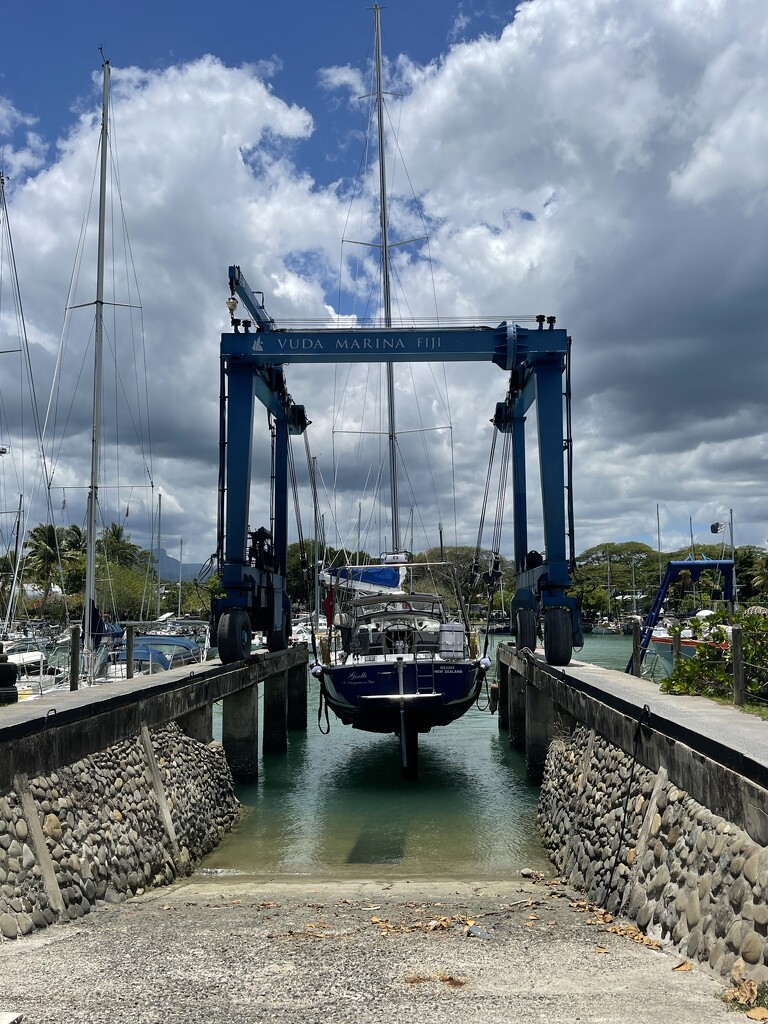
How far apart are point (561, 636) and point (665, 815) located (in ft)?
35.5

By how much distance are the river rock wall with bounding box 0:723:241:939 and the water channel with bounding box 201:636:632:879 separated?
78 cm

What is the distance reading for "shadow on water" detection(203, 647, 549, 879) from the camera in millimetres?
12531

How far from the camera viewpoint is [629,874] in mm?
8438

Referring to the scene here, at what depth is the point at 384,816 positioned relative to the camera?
15781 millimetres

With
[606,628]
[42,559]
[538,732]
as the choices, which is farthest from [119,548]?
[538,732]

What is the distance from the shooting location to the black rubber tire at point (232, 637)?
63.6ft

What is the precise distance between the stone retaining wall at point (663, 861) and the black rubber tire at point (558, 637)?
6.03m

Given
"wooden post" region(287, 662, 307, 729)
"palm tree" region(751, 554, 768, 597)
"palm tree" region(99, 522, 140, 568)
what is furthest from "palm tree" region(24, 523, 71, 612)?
"palm tree" region(751, 554, 768, 597)

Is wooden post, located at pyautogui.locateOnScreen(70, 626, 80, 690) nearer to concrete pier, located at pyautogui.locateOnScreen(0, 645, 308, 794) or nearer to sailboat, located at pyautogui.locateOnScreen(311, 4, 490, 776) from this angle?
concrete pier, located at pyautogui.locateOnScreen(0, 645, 308, 794)

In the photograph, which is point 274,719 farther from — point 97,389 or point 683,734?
point 683,734

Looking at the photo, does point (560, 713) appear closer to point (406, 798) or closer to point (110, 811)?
point (406, 798)

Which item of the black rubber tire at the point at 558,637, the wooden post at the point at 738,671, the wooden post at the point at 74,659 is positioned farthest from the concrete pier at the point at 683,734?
the wooden post at the point at 74,659

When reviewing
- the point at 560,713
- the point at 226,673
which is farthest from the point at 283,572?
the point at 560,713

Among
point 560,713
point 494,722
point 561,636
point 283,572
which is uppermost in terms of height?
point 283,572
